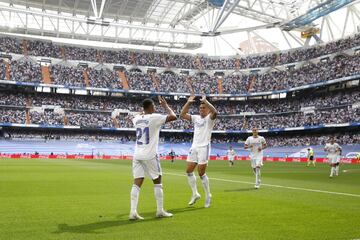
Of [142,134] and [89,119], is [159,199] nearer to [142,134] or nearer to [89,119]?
[142,134]

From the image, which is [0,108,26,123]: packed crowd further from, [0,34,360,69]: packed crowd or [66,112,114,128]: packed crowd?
[0,34,360,69]: packed crowd

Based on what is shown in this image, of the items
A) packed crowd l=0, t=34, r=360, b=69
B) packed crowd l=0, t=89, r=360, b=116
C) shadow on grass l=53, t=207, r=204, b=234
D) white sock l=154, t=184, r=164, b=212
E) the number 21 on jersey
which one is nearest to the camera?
shadow on grass l=53, t=207, r=204, b=234

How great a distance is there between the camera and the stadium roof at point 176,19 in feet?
202

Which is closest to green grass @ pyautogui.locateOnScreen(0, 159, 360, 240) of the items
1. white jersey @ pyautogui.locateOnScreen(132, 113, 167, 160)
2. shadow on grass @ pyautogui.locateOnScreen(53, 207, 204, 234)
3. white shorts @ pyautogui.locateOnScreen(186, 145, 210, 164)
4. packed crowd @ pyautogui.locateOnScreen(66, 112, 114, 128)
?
shadow on grass @ pyautogui.locateOnScreen(53, 207, 204, 234)

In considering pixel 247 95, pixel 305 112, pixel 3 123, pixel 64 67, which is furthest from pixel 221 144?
pixel 3 123

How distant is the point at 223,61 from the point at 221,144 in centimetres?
2330

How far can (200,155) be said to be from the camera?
37.0ft

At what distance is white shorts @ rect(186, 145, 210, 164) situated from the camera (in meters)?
11.3

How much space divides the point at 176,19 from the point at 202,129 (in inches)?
2549

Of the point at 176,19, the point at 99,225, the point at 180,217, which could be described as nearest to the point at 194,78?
the point at 176,19

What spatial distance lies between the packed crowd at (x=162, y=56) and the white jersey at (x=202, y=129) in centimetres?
6613

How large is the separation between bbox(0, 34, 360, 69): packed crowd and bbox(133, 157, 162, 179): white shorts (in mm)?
69073

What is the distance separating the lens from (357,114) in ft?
200

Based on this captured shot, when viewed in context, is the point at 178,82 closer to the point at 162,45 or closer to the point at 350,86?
the point at 162,45
